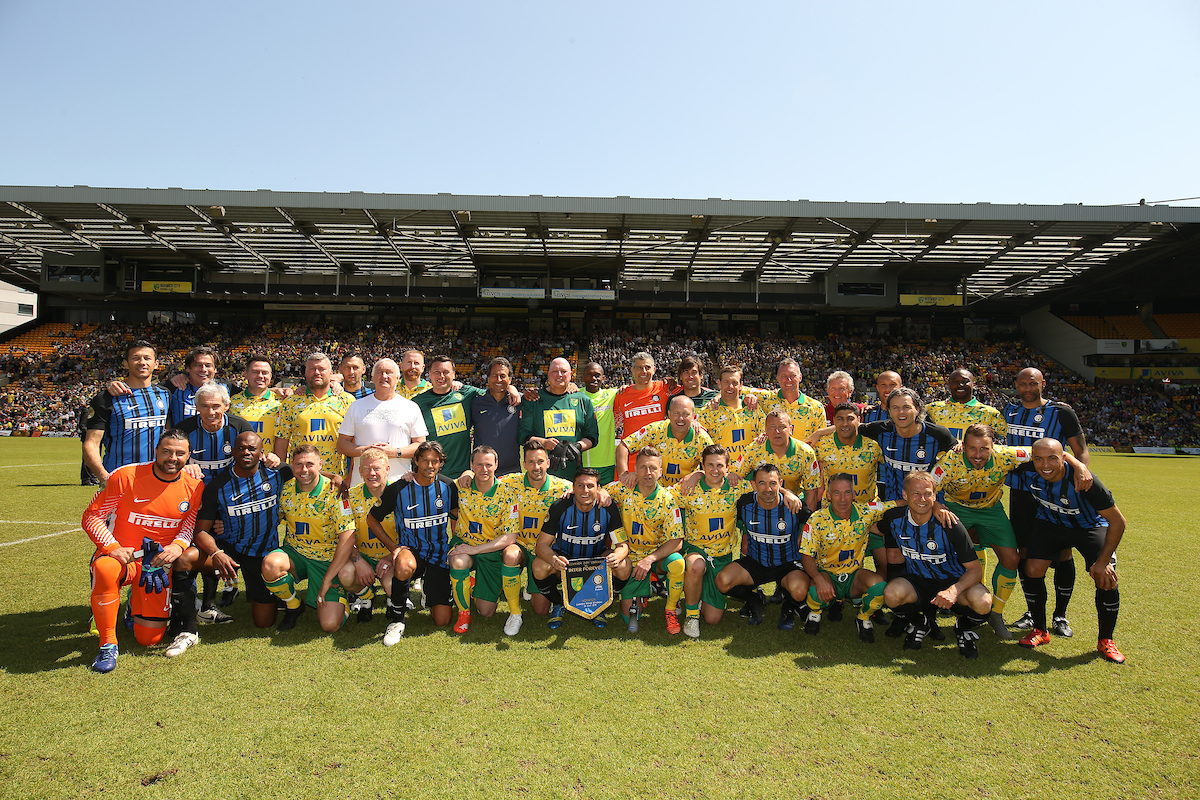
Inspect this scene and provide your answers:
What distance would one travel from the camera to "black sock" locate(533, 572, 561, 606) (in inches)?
189

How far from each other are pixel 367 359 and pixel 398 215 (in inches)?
436

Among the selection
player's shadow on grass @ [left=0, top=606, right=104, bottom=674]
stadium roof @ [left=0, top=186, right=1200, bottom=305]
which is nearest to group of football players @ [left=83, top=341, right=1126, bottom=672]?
player's shadow on grass @ [left=0, top=606, right=104, bottom=674]

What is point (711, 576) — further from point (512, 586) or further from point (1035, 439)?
point (1035, 439)

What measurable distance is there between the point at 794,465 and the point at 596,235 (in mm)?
20864

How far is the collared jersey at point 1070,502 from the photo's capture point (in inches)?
169

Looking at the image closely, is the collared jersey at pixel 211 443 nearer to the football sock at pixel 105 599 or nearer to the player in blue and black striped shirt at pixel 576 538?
the football sock at pixel 105 599

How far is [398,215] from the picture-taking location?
22641mm

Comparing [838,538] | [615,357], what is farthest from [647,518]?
[615,357]

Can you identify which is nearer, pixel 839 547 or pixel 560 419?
pixel 839 547

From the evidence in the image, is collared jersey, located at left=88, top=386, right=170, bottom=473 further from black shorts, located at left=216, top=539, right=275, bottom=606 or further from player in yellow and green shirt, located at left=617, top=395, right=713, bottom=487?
player in yellow and green shirt, located at left=617, top=395, right=713, bottom=487

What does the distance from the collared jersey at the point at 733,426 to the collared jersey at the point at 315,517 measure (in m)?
3.35

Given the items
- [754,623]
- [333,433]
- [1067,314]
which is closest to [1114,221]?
[1067,314]

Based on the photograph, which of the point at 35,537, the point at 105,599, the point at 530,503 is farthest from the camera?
the point at 35,537

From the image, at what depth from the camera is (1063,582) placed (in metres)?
4.63
